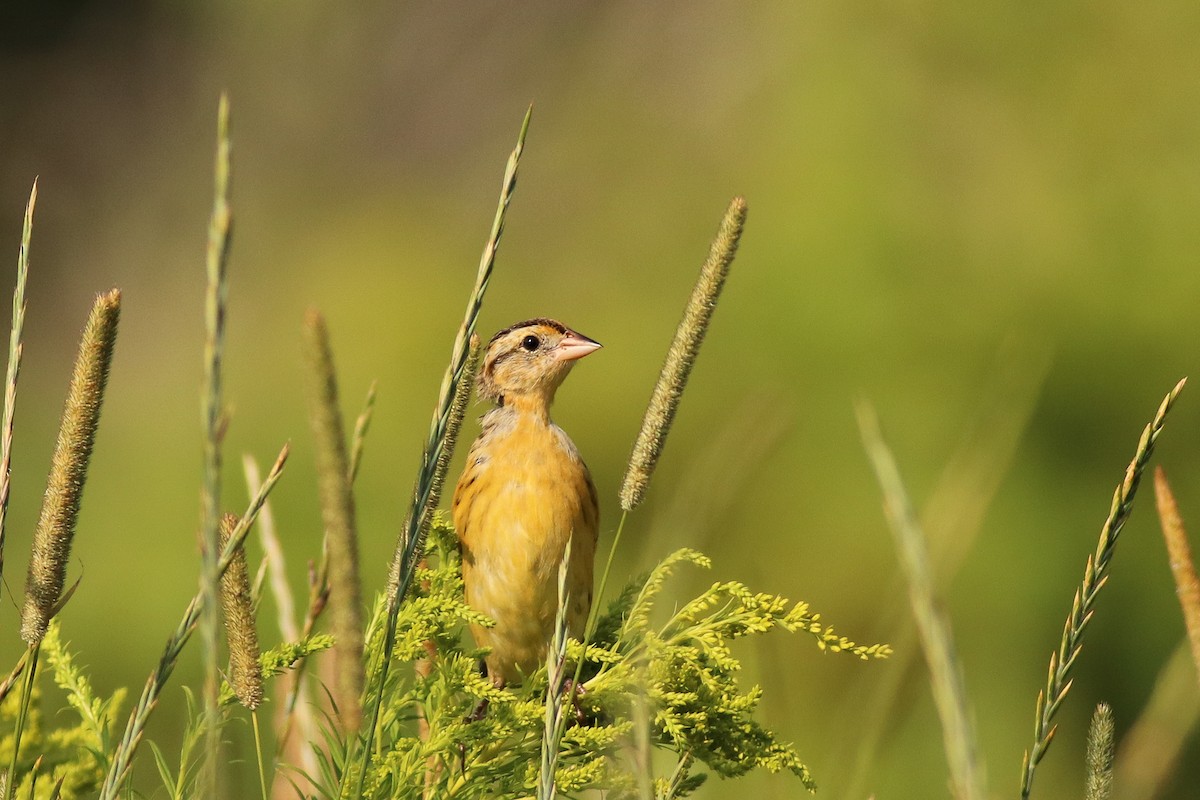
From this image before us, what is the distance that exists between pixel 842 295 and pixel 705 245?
2.10m

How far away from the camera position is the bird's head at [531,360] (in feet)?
11.4

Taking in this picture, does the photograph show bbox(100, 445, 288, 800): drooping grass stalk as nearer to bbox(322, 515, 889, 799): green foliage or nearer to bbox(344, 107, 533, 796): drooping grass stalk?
bbox(344, 107, 533, 796): drooping grass stalk

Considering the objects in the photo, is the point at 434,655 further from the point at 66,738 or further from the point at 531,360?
the point at 531,360

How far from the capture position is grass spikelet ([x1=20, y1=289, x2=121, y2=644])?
1348mm

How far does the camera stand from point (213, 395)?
101 cm

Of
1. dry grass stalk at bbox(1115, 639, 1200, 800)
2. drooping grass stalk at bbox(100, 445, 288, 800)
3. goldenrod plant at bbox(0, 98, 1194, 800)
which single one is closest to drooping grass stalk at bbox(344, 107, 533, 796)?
goldenrod plant at bbox(0, 98, 1194, 800)

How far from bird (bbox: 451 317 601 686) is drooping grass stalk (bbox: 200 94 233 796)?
5.33 feet

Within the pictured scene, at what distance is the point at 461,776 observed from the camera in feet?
6.17

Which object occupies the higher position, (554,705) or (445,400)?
(445,400)

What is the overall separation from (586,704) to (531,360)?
5.03ft

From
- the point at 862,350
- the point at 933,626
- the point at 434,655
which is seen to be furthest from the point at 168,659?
the point at 862,350

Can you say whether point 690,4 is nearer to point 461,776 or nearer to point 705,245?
point 705,245

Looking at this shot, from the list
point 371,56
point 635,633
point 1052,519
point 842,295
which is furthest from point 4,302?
point 635,633

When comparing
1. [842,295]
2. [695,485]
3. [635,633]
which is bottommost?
[635,633]
